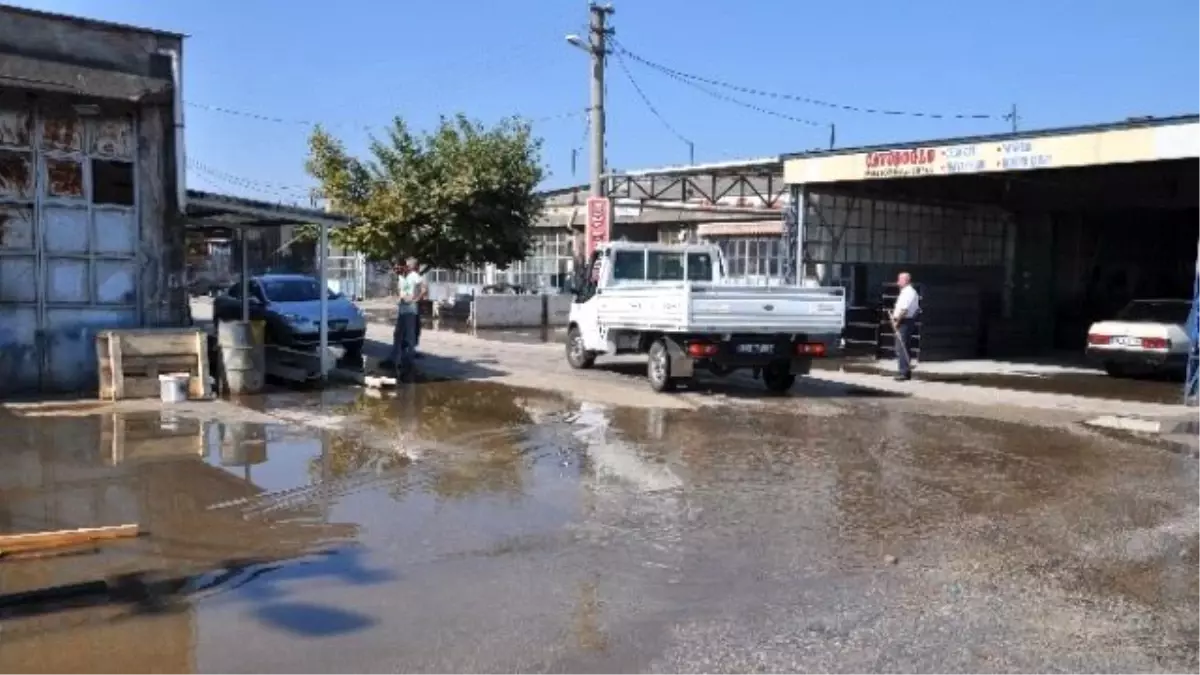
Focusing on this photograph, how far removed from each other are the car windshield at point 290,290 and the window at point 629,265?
5357 mm

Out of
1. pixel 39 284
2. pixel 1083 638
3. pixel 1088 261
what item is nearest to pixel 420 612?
pixel 1083 638

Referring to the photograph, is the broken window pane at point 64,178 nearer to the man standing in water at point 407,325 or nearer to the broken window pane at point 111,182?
the broken window pane at point 111,182

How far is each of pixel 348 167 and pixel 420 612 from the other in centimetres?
2683

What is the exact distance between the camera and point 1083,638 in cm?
532

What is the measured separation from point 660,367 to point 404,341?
4.07 meters

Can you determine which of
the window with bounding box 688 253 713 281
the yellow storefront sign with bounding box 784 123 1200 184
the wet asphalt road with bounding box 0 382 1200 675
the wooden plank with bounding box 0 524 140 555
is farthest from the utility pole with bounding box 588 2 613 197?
the wooden plank with bounding box 0 524 140 555

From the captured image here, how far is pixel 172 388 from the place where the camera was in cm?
1276

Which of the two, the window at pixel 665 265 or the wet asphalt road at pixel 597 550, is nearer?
the wet asphalt road at pixel 597 550

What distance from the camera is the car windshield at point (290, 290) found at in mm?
18516

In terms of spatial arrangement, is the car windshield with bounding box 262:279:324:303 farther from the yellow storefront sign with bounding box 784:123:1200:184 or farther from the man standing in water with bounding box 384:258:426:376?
the yellow storefront sign with bounding box 784:123:1200:184

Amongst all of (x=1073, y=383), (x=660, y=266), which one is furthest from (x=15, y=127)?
(x=1073, y=383)

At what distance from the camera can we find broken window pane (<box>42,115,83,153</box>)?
12.9 meters

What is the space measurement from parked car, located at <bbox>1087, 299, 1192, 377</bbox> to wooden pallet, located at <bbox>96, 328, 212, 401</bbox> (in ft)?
48.8

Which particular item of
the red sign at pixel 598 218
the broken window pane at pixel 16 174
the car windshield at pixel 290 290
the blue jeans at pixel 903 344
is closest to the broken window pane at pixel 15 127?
the broken window pane at pixel 16 174
